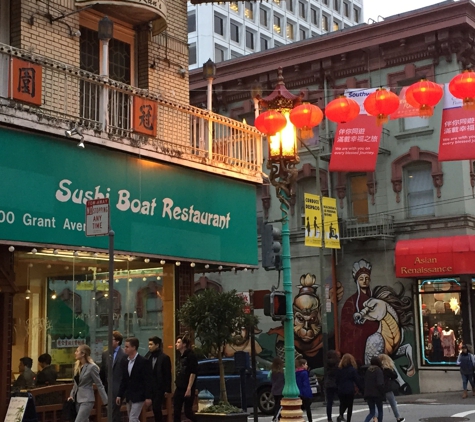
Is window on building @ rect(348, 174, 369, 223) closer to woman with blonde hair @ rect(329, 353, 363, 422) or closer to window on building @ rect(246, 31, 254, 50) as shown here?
woman with blonde hair @ rect(329, 353, 363, 422)

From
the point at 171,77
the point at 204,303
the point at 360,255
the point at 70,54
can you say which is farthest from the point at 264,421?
the point at 360,255

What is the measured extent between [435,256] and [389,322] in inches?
148

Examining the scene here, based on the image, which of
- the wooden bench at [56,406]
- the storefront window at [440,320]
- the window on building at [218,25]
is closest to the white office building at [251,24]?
the window on building at [218,25]

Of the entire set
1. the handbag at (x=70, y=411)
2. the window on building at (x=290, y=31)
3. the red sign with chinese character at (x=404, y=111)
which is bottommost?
the handbag at (x=70, y=411)

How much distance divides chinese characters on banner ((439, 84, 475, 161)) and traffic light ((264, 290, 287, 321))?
1112 centimetres

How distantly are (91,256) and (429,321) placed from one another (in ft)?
65.0

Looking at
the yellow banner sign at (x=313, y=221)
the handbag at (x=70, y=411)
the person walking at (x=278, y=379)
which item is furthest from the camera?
the yellow banner sign at (x=313, y=221)

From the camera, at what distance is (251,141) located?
1902cm

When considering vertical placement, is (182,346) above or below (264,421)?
above

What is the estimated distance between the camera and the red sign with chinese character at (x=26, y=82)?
1347 centimetres

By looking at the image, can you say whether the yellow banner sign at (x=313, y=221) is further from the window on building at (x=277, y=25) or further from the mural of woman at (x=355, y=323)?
the window on building at (x=277, y=25)

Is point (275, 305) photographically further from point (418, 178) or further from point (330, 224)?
point (418, 178)

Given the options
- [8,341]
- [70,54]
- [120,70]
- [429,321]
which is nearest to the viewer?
[8,341]

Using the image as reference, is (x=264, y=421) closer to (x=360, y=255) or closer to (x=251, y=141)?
(x=251, y=141)
